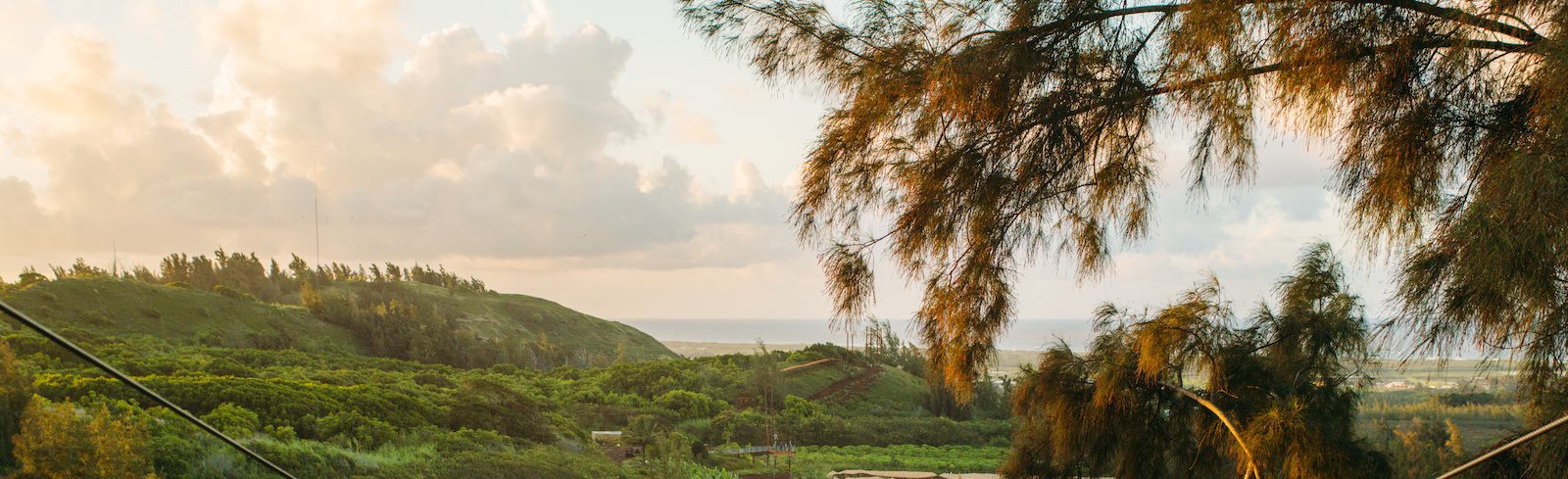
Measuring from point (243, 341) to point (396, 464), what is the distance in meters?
6.48

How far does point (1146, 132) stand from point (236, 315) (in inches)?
622

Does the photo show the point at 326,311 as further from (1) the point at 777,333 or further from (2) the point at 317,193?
(1) the point at 777,333

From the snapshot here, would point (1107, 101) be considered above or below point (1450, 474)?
above

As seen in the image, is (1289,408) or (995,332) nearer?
(995,332)

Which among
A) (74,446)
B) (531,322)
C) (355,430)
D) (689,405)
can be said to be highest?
(531,322)

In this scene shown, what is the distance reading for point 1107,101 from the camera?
420cm

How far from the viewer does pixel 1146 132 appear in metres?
4.38

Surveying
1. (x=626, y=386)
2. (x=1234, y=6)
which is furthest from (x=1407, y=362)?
(x=626, y=386)

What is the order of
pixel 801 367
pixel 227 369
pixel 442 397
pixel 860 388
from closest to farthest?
1. pixel 227 369
2. pixel 442 397
3. pixel 860 388
4. pixel 801 367

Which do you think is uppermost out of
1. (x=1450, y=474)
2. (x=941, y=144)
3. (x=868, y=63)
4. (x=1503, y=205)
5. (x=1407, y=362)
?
(x=868, y=63)

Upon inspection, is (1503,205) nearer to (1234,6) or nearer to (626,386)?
(1234,6)

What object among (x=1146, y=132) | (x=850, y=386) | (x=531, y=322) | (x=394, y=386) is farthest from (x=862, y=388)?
(x=1146, y=132)

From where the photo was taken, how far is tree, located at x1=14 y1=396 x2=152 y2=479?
8500 mm

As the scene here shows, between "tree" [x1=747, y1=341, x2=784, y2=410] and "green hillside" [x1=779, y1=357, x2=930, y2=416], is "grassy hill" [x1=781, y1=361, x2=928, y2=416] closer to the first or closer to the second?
"green hillside" [x1=779, y1=357, x2=930, y2=416]
